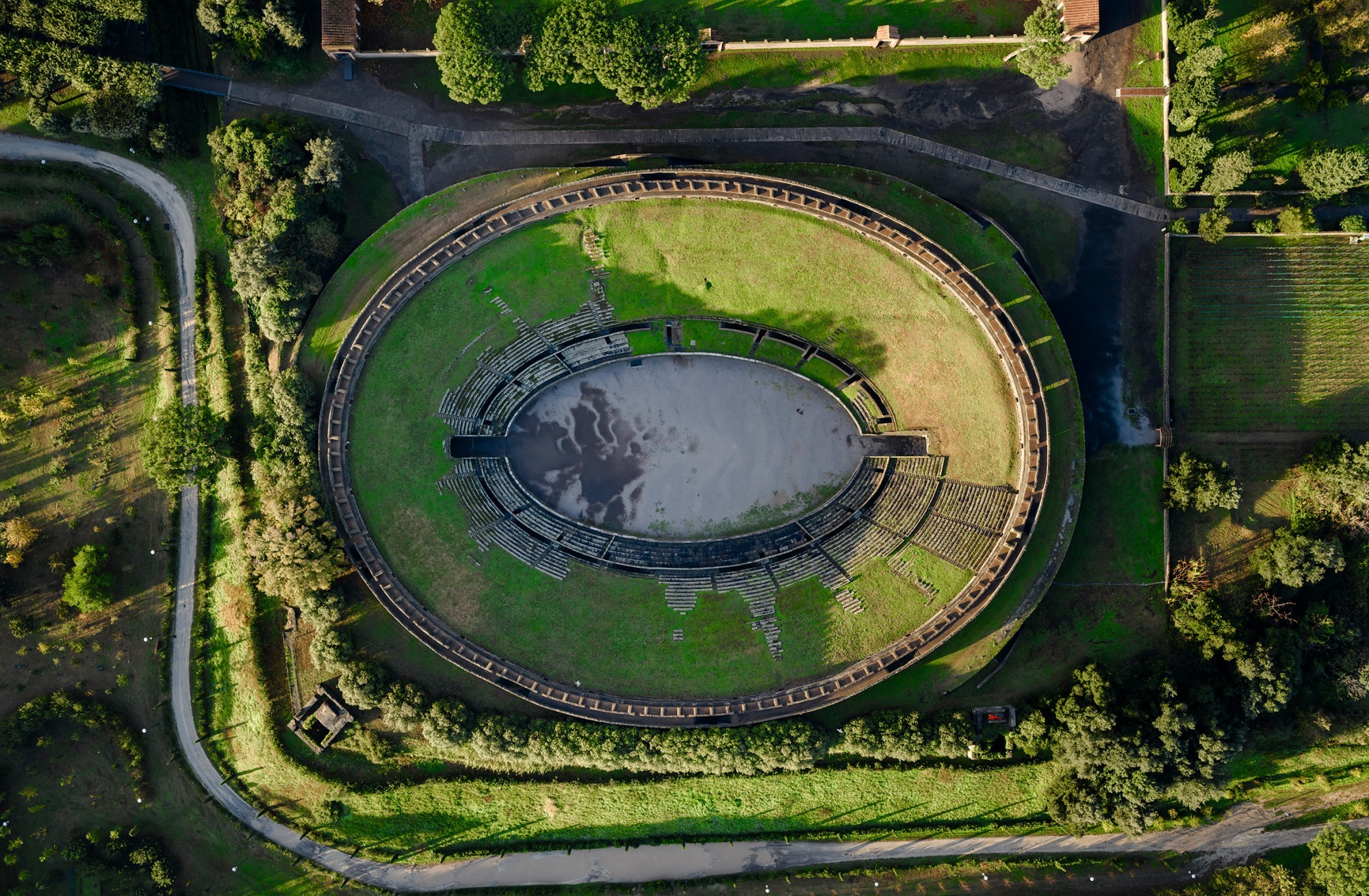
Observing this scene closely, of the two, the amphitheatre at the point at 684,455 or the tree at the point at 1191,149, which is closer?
the amphitheatre at the point at 684,455

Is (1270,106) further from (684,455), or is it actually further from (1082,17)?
(684,455)

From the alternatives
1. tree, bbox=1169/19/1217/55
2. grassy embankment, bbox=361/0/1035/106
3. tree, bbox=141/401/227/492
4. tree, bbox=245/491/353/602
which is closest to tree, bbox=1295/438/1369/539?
tree, bbox=1169/19/1217/55

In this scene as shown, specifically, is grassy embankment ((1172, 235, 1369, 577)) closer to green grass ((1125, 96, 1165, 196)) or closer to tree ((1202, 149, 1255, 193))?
tree ((1202, 149, 1255, 193))

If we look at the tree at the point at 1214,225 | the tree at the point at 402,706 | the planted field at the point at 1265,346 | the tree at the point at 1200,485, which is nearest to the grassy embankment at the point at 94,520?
the tree at the point at 402,706

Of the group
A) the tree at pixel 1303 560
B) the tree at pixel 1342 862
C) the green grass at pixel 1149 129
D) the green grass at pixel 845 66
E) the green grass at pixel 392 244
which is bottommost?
the tree at pixel 1342 862

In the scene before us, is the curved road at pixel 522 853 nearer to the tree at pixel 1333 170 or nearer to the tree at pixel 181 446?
the tree at pixel 181 446

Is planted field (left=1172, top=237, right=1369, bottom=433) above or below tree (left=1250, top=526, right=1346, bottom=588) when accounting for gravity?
above

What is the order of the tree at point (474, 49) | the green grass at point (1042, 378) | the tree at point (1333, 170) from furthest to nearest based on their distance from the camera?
1. the green grass at point (1042, 378)
2. the tree at point (1333, 170)
3. the tree at point (474, 49)

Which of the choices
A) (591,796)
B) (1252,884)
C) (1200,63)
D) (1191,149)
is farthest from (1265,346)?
(591,796)
